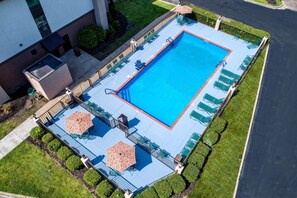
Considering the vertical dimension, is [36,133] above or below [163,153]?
above

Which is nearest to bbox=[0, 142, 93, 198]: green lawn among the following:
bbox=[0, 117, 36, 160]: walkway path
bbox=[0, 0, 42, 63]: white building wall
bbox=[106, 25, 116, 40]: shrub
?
bbox=[0, 117, 36, 160]: walkway path

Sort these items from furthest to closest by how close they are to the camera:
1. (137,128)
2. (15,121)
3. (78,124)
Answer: (15,121)
(137,128)
(78,124)

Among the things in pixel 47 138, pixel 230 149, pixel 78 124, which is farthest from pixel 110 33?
pixel 230 149

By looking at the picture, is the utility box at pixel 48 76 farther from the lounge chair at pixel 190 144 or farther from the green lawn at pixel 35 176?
the lounge chair at pixel 190 144

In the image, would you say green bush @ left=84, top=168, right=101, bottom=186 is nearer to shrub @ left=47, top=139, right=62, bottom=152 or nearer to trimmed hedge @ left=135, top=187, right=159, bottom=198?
trimmed hedge @ left=135, top=187, right=159, bottom=198

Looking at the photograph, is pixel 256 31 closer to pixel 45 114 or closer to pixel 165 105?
pixel 165 105

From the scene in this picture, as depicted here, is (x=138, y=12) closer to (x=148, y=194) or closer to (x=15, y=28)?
(x=15, y=28)

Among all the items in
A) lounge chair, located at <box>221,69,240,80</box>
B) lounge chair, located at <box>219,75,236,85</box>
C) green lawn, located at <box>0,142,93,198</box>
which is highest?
lounge chair, located at <box>221,69,240,80</box>
